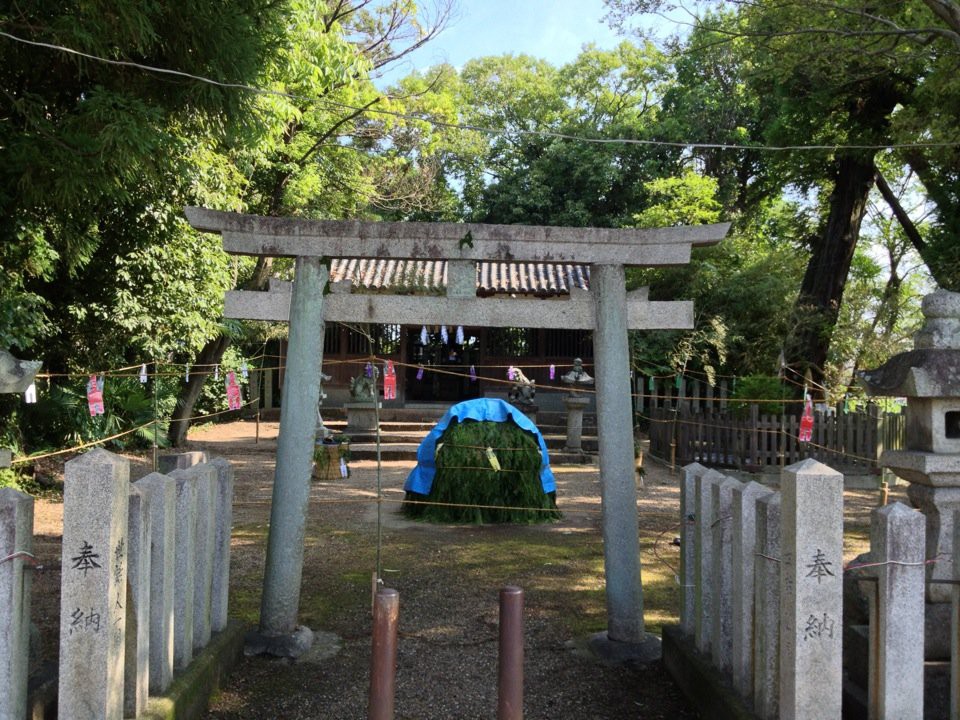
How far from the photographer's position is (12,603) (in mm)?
2984

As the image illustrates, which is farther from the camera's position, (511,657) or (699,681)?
(699,681)

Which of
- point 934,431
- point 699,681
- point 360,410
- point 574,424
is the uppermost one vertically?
point 934,431

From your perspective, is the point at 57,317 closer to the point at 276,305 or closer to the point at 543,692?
the point at 276,305

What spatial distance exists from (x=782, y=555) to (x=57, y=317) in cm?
1236

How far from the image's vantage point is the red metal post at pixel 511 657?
290 centimetres

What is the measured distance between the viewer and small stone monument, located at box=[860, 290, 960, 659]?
381cm

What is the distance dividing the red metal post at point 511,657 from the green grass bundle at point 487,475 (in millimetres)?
6559

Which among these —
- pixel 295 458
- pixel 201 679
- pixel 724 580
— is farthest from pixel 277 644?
pixel 724 580

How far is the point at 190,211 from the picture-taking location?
534 cm

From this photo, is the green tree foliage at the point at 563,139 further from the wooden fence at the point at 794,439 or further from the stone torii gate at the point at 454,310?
the stone torii gate at the point at 454,310

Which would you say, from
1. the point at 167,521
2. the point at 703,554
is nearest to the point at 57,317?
the point at 167,521

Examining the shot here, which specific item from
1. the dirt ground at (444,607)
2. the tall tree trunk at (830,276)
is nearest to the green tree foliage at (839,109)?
the tall tree trunk at (830,276)

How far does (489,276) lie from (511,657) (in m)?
16.3

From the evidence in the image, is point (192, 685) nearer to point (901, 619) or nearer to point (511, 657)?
point (511, 657)
